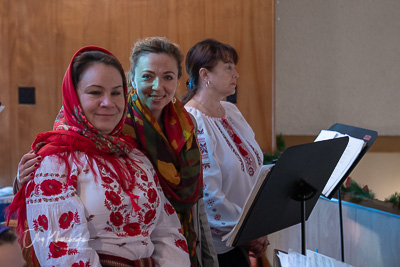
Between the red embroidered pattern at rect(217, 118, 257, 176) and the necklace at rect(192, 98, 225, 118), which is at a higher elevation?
the necklace at rect(192, 98, 225, 118)

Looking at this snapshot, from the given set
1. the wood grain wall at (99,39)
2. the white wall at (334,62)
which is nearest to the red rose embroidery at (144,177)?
the wood grain wall at (99,39)

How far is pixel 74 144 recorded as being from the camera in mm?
1442

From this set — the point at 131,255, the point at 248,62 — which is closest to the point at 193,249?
the point at 131,255

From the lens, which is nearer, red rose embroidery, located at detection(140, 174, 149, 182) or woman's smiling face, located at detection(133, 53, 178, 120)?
red rose embroidery, located at detection(140, 174, 149, 182)

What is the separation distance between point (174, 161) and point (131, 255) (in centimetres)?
46

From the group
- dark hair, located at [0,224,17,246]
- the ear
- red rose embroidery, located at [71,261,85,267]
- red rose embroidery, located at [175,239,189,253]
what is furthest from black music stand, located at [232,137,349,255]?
dark hair, located at [0,224,17,246]

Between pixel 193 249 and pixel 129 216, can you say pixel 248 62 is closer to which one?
pixel 193 249

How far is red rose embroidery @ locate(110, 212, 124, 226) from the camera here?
1.40 metres

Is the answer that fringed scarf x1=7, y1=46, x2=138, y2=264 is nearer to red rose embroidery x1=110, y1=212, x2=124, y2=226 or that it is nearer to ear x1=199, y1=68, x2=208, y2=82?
red rose embroidery x1=110, y1=212, x2=124, y2=226

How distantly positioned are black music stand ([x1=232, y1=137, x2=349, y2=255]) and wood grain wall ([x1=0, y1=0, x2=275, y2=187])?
218 centimetres

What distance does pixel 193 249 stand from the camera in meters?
1.85

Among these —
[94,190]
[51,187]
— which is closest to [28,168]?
[51,187]

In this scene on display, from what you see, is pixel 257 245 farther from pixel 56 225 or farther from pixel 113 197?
pixel 56 225

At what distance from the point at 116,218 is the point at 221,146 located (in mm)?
829
